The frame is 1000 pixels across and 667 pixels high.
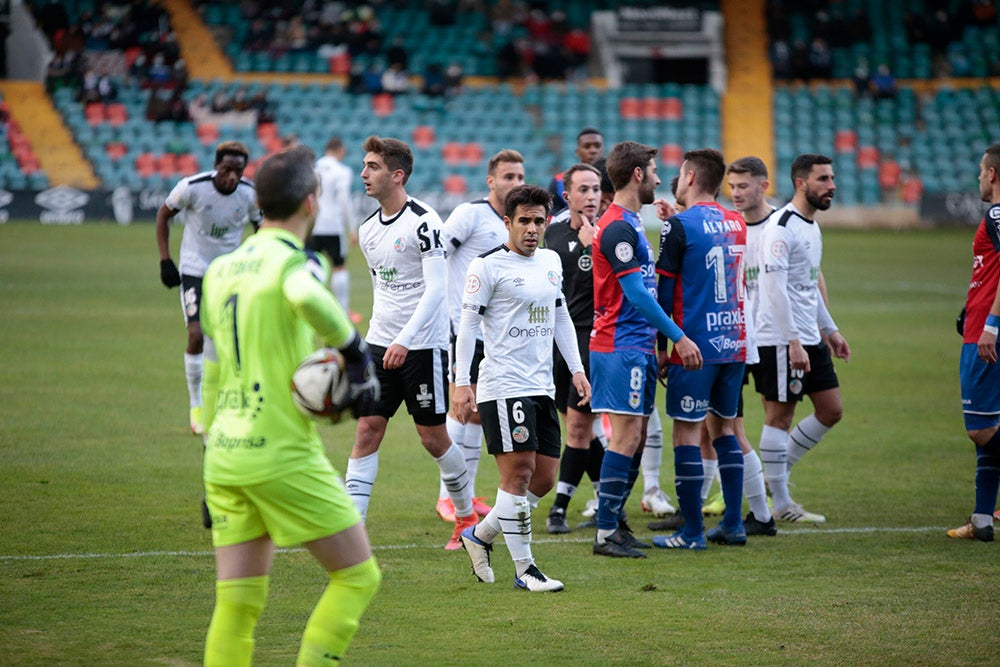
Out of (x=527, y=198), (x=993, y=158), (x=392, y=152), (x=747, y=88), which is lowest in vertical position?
(x=527, y=198)

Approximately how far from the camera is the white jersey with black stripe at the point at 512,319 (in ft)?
22.8

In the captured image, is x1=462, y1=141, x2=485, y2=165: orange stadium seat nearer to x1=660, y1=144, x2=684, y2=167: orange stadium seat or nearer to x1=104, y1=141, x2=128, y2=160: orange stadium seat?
x1=660, y1=144, x2=684, y2=167: orange stadium seat

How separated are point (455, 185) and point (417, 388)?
2949cm

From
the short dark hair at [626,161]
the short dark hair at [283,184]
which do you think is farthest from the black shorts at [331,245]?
the short dark hair at [283,184]

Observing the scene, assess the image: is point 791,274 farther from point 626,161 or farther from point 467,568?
point 467,568

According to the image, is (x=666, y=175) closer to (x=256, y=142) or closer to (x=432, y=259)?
(x=256, y=142)

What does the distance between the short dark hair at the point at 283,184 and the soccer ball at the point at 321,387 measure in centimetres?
62

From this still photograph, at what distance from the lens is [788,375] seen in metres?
8.70

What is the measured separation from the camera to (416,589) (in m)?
6.91

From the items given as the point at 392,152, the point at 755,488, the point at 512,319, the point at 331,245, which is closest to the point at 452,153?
the point at 331,245

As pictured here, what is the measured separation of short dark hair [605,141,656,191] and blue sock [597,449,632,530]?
170 cm

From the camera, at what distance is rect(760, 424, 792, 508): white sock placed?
875 centimetres

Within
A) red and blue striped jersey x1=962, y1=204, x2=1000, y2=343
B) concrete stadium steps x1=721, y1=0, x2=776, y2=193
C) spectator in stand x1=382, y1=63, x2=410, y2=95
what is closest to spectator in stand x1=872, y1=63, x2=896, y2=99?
concrete stadium steps x1=721, y1=0, x2=776, y2=193

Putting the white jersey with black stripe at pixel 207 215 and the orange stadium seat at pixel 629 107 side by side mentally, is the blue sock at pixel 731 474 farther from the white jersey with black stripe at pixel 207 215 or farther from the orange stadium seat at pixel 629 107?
the orange stadium seat at pixel 629 107
